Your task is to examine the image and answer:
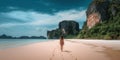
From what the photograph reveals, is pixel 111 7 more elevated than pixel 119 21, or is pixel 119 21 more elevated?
pixel 111 7

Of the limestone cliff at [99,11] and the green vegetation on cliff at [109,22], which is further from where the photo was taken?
the limestone cliff at [99,11]

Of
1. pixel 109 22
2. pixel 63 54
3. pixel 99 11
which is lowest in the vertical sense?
pixel 63 54

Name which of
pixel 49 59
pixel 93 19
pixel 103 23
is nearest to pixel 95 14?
pixel 93 19

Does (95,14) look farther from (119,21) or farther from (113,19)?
(119,21)

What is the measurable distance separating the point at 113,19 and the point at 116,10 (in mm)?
9250

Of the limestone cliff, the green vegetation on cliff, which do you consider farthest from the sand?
the limestone cliff

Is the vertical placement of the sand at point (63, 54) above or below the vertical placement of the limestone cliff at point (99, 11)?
below

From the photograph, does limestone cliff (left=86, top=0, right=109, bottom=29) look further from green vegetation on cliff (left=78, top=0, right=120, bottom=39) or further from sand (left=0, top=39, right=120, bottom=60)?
sand (left=0, top=39, right=120, bottom=60)

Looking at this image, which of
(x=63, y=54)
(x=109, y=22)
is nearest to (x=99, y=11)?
(x=109, y=22)

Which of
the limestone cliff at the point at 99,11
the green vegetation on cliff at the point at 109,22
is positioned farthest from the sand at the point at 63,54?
the limestone cliff at the point at 99,11

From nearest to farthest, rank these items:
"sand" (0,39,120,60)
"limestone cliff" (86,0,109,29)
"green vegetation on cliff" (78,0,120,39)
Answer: "sand" (0,39,120,60)
"green vegetation on cliff" (78,0,120,39)
"limestone cliff" (86,0,109,29)

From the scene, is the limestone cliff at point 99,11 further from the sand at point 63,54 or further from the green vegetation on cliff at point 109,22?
the sand at point 63,54

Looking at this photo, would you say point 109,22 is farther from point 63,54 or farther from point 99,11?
point 63,54

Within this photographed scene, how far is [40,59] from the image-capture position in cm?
1319
